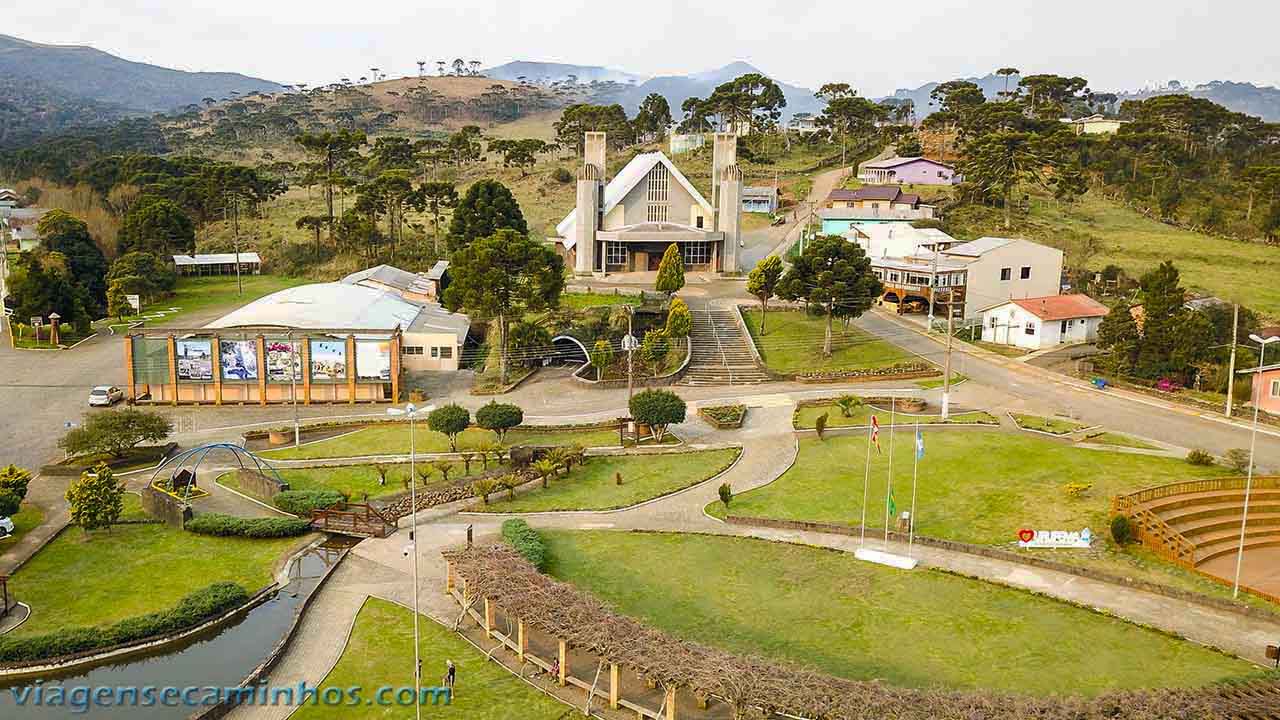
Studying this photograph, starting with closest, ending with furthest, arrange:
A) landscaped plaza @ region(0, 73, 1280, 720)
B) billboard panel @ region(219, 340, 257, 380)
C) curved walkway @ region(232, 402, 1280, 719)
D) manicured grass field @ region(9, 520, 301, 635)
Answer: landscaped plaza @ region(0, 73, 1280, 720), curved walkway @ region(232, 402, 1280, 719), manicured grass field @ region(9, 520, 301, 635), billboard panel @ region(219, 340, 257, 380)

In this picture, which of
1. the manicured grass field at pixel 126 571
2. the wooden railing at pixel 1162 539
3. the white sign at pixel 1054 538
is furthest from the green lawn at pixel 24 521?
the wooden railing at pixel 1162 539

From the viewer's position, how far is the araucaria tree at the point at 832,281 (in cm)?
5172

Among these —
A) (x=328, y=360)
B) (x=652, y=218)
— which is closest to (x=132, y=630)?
(x=328, y=360)

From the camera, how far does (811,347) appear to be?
55.2 m

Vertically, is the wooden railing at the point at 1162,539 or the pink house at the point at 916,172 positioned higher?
the pink house at the point at 916,172

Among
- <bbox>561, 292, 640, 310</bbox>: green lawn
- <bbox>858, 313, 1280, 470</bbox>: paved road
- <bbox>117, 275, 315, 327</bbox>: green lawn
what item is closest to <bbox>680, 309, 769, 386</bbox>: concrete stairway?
A: <bbox>561, 292, 640, 310</bbox>: green lawn

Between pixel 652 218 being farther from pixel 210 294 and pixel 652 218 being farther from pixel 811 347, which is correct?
pixel 210 294

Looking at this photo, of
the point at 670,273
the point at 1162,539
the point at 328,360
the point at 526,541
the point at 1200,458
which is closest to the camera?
the point at 1162,539

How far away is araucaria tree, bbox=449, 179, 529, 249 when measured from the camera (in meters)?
71.2

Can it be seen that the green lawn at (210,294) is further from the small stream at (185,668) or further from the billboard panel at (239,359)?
the small stream at (185,668)

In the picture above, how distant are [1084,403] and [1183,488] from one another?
12836 millimetres

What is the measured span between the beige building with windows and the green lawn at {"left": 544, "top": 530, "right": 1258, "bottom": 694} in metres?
42.6

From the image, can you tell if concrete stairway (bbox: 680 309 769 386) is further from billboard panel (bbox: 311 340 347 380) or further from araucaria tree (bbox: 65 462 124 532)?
araucaria tree (bbox: 65 462 124 532)

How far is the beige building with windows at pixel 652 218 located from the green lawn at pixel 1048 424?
3377 cm
